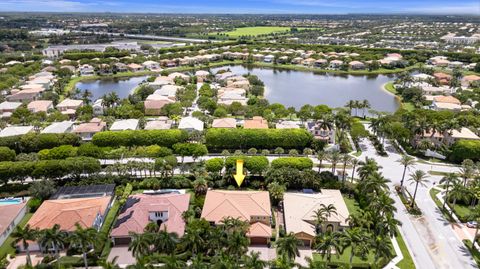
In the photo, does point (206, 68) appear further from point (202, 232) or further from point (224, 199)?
point (202, 232)

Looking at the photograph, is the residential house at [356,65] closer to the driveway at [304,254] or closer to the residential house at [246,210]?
the residential house at [246,210]

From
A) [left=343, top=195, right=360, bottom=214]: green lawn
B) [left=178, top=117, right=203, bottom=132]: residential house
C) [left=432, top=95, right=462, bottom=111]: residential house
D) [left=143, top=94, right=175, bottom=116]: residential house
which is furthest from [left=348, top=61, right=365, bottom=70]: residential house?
[left=343, top=195, right=360, bottom=214]: green lawn

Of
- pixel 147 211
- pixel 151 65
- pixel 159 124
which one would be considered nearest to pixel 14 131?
pixel 159 124

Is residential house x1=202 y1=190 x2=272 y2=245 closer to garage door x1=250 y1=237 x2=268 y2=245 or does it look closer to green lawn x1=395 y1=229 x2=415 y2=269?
garage door x1=250 y1=237 x2=268 y2=245

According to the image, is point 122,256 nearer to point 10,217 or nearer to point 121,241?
point 121,241

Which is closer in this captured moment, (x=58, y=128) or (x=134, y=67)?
(x=58, y=128)

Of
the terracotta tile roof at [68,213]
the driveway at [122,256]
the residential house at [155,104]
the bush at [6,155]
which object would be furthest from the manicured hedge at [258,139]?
the bush at [6,155]
